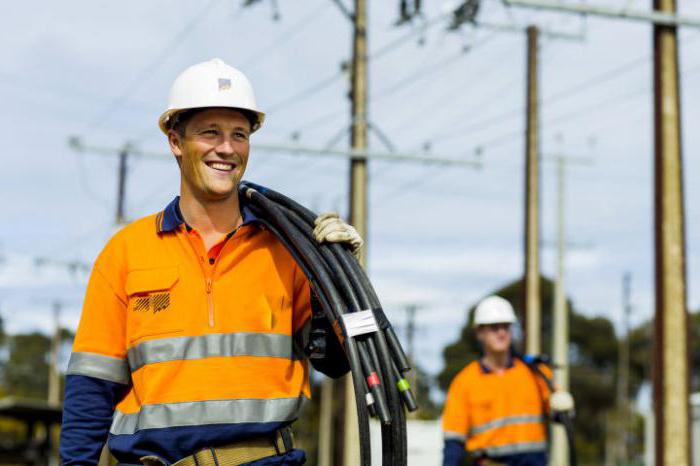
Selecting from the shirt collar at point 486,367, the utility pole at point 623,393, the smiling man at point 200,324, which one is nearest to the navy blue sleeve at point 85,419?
the smiling man at point 200,324

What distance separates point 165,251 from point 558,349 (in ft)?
88.4

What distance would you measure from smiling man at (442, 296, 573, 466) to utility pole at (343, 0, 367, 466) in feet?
30.6

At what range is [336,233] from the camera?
4008mm

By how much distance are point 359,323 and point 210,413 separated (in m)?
0.55

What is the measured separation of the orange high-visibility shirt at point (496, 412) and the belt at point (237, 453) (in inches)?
207

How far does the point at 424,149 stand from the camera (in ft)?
69.9

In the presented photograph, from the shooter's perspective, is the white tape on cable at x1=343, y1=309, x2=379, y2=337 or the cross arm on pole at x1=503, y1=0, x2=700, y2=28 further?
the cross arm on pole at x1=503, y1=0, x2=700, y2=28

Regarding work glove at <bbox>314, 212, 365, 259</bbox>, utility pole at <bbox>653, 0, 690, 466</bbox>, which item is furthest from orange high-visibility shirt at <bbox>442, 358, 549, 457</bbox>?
work glove at <bbox>314, 212, 365, 259</bbox>

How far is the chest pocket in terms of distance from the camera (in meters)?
3.89

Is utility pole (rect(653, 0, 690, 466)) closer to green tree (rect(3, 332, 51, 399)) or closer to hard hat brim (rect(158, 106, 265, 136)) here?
hard hat brim (rect(158, 106, 265, 136))

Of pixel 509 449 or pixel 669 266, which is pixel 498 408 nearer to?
pixel 509 449

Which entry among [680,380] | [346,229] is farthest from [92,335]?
[680,380]

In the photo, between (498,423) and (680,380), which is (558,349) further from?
(498,423)

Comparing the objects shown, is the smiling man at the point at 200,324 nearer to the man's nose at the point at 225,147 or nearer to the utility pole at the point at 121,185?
the man's nose at the point at 225,147
